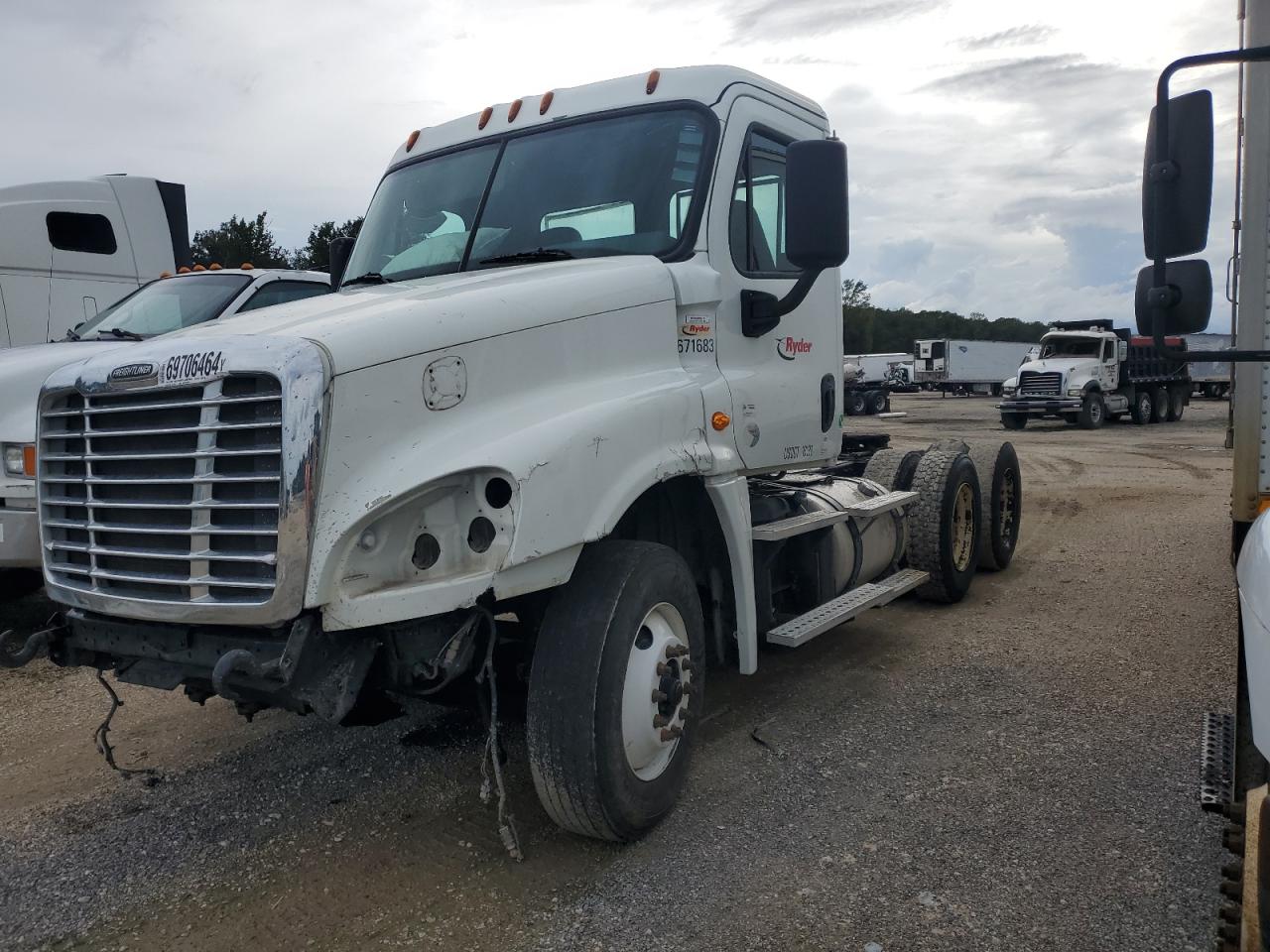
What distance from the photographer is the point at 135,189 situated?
10.4 m

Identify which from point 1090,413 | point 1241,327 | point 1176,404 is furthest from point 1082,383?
point 1241,327

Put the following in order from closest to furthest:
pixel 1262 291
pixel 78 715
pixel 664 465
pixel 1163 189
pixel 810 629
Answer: pixel 1163 189
pixel 1262 291
pixel 664 465
pixel 810 629
pixel 78 715

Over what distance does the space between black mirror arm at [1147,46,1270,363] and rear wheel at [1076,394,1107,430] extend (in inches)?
1072

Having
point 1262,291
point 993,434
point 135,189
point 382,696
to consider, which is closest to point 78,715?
point 382,696

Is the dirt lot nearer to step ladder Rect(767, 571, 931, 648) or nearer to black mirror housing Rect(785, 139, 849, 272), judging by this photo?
step ladder Rect(767, 571, 931, 648)

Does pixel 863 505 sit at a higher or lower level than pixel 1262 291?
lower

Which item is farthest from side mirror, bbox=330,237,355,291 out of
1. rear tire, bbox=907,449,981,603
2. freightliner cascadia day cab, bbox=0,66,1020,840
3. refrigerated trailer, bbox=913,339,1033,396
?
refrigerated trailer, bbox=913,339,1033,396

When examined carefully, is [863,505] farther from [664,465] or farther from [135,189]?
[135,189]

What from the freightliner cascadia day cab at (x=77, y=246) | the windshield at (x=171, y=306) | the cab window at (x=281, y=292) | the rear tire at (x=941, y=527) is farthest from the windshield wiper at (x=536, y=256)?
the freightliner cascadia day cab at (x=77, y=246)

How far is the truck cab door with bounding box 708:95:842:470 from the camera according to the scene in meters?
4.43

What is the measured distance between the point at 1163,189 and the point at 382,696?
10.3 feet

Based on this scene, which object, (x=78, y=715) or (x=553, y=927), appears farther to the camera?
(x=78, y=715)

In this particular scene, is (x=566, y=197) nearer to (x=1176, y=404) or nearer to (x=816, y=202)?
(x=816, y=202)

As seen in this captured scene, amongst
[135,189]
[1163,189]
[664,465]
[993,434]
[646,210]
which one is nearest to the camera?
[1163,189]
